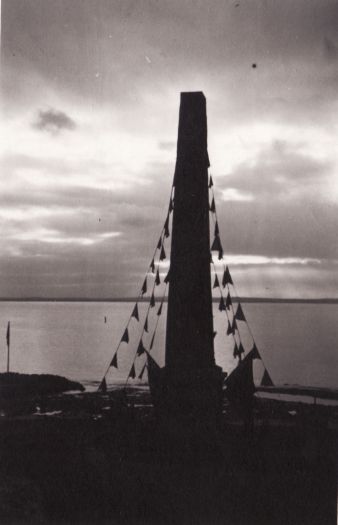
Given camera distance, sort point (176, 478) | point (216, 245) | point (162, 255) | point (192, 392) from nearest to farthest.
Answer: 1. point (176, 478)
2. point (192, 392)
3. point (216, 245)
4. point (162, 255)

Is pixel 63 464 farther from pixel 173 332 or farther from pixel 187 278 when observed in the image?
A: pixel 187 278

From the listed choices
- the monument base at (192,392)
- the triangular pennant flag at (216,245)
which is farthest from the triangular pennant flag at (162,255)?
the monument base at (192,392)

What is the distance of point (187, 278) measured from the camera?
525 inches

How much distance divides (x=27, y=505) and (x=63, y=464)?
3.20m

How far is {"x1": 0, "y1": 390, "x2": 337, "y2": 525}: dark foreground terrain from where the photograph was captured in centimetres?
1115

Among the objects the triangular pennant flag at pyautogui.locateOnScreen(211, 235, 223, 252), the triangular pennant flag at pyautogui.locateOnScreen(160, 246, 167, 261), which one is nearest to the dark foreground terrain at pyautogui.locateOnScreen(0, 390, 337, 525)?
the triangular pennant flag at pyautogui.locateOnScreen(160, 246, 167, 261)

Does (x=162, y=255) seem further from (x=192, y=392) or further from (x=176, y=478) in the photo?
(x=176, y=478)

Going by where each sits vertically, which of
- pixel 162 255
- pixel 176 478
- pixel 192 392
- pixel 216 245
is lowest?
pixel 176 478

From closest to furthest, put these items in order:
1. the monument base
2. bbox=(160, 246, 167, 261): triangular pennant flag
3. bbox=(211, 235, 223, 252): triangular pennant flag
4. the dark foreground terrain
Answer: the dark foreground terrain, the monument base, bbox=(211, 235, 223, 252): triangular pennant flag, bbox=(160, 246, 167, 261): triangular pennant flag

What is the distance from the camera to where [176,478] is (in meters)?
12.2

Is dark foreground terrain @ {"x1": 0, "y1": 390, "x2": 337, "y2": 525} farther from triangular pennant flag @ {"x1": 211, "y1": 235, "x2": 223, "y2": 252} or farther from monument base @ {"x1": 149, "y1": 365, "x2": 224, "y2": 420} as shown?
triangular pennant flag @ {"x1": 211, "y1": 235, "x2": 223, "y2": 252}

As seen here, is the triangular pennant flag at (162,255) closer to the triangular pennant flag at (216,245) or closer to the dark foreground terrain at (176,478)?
the triangular pennant flag at (216,245)


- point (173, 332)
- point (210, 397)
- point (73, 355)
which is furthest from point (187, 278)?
point (73, 355)

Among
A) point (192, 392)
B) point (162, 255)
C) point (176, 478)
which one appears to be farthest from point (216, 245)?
point (176, 478)
